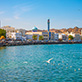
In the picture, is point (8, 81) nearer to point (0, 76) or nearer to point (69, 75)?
point (0, 76)

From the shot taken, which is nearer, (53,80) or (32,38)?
(53,80)

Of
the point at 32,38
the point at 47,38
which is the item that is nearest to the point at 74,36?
the point at 47,38

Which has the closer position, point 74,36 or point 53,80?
point 53,80

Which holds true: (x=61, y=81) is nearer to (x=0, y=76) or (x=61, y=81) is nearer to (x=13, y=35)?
(x=0, y=76)

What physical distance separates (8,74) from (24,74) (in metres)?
1.63

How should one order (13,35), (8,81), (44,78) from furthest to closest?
(13,35) → (44,78) → (8,81)

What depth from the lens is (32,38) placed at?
13150cm

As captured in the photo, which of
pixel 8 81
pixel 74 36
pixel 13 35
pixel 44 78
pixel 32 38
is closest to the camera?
pixel 8 81

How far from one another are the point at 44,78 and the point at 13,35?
331 feet

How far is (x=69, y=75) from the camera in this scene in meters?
18.3

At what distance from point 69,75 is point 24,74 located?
4581 mm

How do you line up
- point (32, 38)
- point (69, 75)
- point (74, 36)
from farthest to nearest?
point (74, 36)
point (32, 38)
point (69, 75)

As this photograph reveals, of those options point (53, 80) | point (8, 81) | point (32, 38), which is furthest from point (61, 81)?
point (32, 38)

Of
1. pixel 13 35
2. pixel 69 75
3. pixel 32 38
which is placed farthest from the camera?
pixel 32 38
